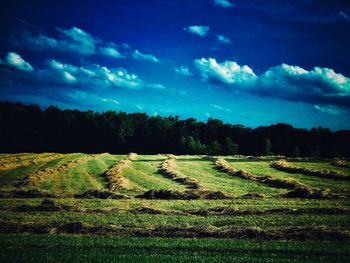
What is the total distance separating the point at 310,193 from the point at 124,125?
3551 inches

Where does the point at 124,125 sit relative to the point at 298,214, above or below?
above

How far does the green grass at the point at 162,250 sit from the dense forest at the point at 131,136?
86.2 meters

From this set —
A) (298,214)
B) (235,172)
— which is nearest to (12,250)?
(298,214)

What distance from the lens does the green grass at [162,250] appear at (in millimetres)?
10867

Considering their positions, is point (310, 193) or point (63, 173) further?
point (63, 173)

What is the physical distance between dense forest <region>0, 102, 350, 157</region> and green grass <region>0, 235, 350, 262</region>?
86178 millimetres

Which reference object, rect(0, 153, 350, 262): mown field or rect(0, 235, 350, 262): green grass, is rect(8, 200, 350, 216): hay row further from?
rect(0, 235, 350, 262): green grass

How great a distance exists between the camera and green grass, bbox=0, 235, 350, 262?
35.7 feet

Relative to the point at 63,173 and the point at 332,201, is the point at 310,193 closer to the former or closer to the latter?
the point at 332,201

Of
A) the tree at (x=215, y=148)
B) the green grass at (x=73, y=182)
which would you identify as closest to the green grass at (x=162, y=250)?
the green grass at (x=73, y=182)

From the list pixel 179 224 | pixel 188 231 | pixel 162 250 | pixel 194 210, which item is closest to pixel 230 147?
pixel 194 210

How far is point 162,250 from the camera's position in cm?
1199

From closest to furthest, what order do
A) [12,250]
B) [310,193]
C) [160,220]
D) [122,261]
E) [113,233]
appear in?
[122,261]
[12,250]
[113,233]
[160,220]
[310,193]

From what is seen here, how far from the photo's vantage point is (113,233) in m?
14.8
